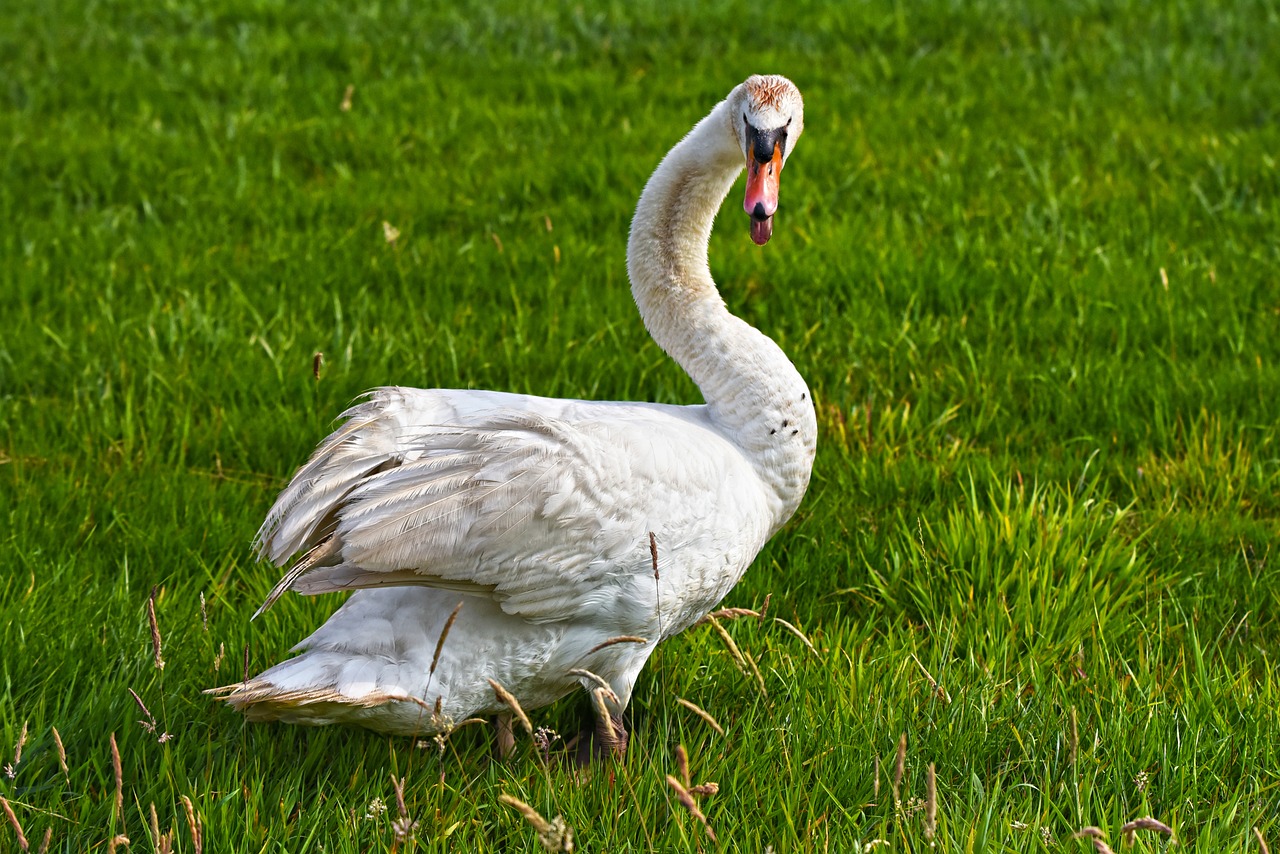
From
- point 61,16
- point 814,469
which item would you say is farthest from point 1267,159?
point 61,16

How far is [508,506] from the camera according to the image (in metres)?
2.65

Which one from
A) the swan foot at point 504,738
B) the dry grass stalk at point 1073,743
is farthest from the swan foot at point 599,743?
the dry grass stalk at point 1073,743

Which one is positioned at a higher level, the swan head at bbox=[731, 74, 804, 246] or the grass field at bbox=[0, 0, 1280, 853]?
the swan head at bbox=[731, 74, 804, 246]

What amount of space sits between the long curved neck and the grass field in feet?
1.68

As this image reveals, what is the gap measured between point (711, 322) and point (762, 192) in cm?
42

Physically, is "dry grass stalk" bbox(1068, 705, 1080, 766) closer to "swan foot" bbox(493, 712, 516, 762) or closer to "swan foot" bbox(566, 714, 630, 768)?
"swan foot" bbox(566, 714, 630, 768)

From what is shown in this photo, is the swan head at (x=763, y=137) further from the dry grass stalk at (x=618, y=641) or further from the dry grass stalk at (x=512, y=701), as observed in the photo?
the dry grass stalk at (x=512, y=701)

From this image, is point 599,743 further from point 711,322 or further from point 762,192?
point 762,192

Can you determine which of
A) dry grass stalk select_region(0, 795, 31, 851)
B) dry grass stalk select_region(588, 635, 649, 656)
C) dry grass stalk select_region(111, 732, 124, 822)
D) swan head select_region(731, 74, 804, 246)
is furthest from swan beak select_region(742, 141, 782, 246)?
dry grass stalk select_region(0, 795, 31, 851)

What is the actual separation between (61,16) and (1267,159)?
25.8 ft

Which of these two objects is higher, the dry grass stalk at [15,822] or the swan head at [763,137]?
the swan head at [763,137]

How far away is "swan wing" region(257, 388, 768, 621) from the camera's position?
2.62m

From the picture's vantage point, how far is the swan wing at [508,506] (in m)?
2.62

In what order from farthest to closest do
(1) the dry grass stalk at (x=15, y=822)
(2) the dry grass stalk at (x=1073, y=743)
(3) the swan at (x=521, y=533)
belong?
1. (3) the swan at (x=521, y=533)
2. (2) the dry grass stalk at (x=1073, y=743)
3. (1) the dry grass stalk at (x=15, y=822)
